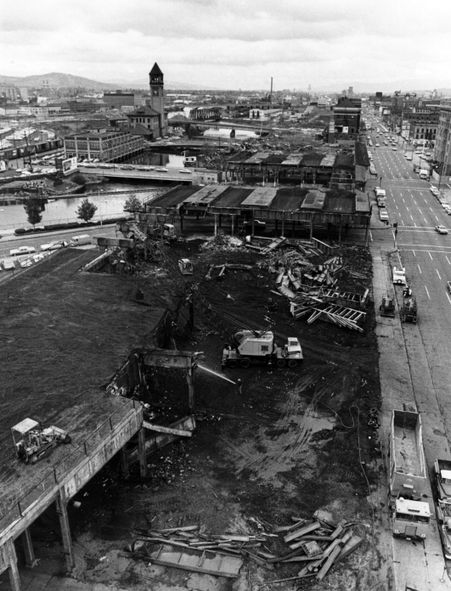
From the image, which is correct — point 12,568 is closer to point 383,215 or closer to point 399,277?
point 399,277

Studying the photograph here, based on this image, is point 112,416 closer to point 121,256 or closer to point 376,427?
point 376,427

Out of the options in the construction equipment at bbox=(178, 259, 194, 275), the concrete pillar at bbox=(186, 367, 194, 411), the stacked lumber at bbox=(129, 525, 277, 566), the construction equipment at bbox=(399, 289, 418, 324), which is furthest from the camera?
the construction equipment at bbox=(178, 259, 194, 275)

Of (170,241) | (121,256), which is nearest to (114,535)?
(121,256)

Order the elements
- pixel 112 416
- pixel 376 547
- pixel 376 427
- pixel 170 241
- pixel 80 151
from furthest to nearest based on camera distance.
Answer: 1. pixel 80 151
2. pixel 170 241
3. pixel 376 427
4. pixel 112 416
5. pixel 376 547

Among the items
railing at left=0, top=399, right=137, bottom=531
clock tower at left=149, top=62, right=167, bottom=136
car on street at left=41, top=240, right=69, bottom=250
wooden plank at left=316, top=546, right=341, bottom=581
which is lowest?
wooden plank at left=316, top=546, right=341, bottom=581

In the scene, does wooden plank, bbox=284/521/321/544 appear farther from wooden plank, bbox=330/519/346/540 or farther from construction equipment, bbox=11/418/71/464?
construction equipment, bbox=11/418/71/464

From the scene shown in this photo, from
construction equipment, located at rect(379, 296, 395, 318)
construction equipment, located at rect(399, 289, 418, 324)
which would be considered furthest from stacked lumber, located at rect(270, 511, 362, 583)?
construction equipment, located at rect(379, 296, 395, 318)

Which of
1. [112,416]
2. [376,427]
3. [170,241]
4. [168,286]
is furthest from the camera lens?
[170,241]
